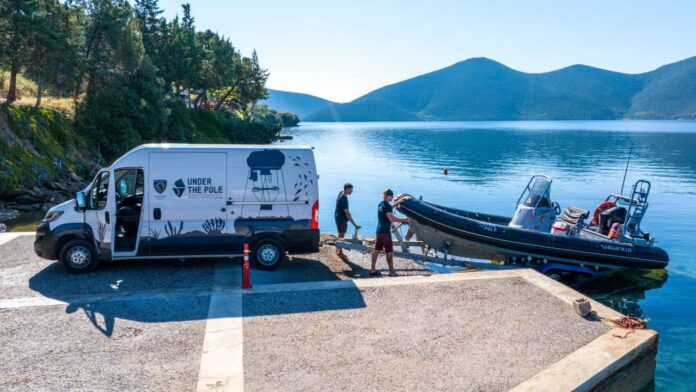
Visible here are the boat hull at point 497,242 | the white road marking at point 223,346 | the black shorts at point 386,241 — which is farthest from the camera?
the boat hull at point 497,242

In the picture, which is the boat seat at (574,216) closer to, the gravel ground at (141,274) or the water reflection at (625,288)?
the water reflection at (625,288)

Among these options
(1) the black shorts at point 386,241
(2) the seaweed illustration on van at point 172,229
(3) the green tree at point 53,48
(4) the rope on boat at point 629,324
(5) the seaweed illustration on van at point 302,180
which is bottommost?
(4) the rope on boat at point 629,324

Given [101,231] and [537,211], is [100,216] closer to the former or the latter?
[101,231]

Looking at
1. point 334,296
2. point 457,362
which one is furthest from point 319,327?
point 457,362

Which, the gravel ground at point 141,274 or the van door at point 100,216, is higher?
the van door at point 100,216

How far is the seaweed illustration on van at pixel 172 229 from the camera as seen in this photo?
37.7 ft

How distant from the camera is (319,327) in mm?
8586

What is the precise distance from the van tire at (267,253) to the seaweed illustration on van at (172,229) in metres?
1.64

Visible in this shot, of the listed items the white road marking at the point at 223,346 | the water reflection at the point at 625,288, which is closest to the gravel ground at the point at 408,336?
the white road marking at the point at 223,346

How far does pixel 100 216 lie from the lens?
11.4 metres

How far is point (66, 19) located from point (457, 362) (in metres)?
38.2

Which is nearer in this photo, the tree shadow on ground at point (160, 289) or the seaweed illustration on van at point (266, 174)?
the tree shadow on ground at point (160, 289)

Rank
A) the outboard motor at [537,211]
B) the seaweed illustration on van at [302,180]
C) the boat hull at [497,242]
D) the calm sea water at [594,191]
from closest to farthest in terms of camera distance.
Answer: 1. the seaweed illustration on van at [302,180]
2. the calm sea water at [594,191]
3. the boat hull at [497,242]
4. the outboard motor at [537,211]

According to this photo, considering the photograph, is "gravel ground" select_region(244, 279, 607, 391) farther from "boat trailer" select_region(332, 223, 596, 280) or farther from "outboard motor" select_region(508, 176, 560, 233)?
"outboard motor" select_region(508, 176, 560, 233)
